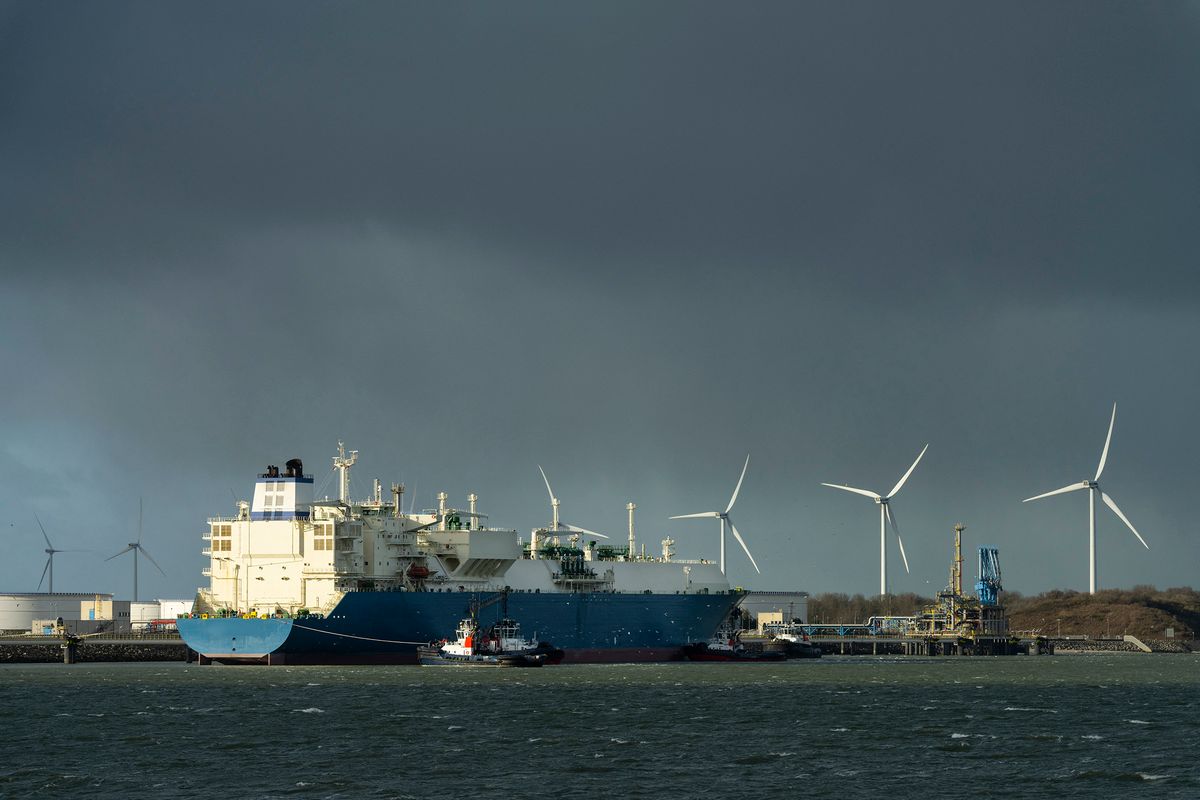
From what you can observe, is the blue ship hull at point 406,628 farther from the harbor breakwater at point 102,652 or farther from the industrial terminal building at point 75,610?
the industrial terminal building at point 75,610

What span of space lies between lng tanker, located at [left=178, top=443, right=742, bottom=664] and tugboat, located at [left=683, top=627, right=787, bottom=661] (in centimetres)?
953

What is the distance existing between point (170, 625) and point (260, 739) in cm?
8800

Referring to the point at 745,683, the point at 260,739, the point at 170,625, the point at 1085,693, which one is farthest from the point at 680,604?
the point at 260,739

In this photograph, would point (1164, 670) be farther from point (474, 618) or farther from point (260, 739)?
point (260, 739)

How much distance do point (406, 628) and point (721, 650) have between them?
1209 inches

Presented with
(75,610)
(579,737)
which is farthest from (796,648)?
(579,737)

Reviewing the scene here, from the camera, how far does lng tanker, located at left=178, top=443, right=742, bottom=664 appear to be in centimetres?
9512

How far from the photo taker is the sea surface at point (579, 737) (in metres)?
47.9

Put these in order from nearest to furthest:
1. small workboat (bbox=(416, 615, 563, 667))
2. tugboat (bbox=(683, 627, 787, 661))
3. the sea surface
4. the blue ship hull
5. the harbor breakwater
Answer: the sea surface < the blue ship hull < small workboat (bbox=(416, 615, 563, 667)) < tugboat (bbox=(683, 627, 787, 661)) < the harbor breakwater

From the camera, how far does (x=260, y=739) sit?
58.4 m

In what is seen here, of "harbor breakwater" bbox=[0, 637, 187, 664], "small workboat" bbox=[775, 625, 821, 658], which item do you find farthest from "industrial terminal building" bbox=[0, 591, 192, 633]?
"small workboat" bbox=[775, 625, 821, 658]

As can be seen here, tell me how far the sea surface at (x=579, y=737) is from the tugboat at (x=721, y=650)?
2326cm

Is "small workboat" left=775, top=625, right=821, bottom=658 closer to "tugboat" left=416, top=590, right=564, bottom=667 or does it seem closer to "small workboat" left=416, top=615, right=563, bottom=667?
"tugboat" left=416, top=590, right=564, bottom=667

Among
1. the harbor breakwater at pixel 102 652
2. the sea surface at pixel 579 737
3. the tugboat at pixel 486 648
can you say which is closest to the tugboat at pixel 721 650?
the tugboat at pixel 486 648
